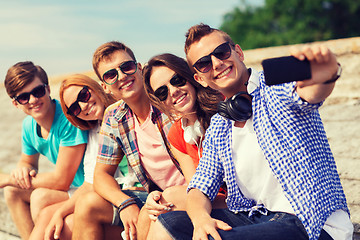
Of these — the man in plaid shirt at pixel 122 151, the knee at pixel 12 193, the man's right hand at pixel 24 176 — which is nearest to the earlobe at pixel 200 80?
the man in plaid shirt at pixel 122 151

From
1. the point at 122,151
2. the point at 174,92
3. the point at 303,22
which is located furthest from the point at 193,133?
the point at 303,22

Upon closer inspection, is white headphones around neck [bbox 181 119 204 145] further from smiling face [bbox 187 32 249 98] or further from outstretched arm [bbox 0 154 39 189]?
outstretched arm [bbox 0 154 39 189]

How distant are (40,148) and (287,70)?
2.82 metres

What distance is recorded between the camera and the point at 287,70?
5.61 feet

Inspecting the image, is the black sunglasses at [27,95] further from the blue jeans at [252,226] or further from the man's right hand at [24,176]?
the blue jeans at [252,226]

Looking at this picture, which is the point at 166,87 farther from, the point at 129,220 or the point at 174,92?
the point at 129,220

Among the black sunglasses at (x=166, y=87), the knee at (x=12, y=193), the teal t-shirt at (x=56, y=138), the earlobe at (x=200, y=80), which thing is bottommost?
the knee at (x=12, y=193)

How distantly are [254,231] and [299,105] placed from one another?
596 mm

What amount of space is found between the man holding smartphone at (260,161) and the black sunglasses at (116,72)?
2.58 feet

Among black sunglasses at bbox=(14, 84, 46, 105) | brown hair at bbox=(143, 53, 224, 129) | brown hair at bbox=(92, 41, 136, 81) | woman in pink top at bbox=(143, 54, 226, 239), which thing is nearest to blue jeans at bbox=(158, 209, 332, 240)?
woman in pink top at bbox=(143, 54, 226, 239)

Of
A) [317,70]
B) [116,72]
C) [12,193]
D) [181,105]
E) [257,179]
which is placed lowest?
[12,193]

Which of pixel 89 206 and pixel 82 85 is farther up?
pixel 82 85

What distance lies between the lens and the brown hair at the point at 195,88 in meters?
2.69

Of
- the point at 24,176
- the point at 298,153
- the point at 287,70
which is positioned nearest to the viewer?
the point at 287,70
